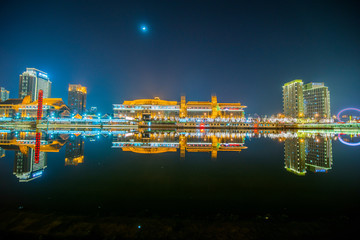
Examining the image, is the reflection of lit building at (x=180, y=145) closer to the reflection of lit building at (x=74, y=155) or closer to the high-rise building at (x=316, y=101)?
the reflection of lit building at (x=74, y=155)

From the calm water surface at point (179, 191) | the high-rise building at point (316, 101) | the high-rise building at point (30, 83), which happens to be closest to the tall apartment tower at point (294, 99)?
the high-rise building at point (316, 101)

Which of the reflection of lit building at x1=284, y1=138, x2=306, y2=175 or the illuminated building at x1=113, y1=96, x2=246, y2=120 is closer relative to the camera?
the reflection of lit building at x1=284, y1=138, x2=306, y2=175

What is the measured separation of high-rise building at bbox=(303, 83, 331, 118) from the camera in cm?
8162

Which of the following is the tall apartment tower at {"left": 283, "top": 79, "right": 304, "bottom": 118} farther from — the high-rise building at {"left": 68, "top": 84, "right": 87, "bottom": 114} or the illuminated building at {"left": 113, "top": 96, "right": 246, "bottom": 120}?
the high-rise building at {"left": 68, "top": 84, "right": 87, "bottom": 114}

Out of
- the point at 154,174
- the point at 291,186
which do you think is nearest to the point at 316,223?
the point at 291,186

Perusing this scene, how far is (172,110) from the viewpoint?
74.6 meters

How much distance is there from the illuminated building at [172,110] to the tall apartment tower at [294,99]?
31.3m

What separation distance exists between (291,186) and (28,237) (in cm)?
491

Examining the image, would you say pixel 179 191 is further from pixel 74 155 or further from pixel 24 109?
pixel 24 109

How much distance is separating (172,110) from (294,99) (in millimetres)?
60567

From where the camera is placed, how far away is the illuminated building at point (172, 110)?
7292 cm

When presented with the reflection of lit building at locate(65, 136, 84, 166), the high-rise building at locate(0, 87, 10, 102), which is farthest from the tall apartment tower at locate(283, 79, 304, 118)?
the high-rise building at locate(0, 87, 10, 102)

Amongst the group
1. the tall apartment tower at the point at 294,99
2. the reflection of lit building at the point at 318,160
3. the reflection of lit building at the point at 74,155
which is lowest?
the reflection of lit building at the point at 318,160

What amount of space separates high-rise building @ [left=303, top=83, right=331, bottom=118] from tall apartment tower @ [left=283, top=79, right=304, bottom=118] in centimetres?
434
